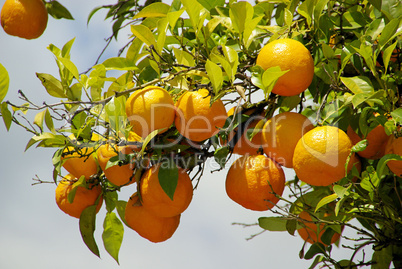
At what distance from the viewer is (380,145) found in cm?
106

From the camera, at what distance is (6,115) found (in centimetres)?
111

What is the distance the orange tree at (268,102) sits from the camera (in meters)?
0.96

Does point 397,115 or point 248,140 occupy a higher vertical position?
point 397,115

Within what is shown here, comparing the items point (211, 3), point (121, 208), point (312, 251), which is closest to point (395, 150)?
point (312, 251)

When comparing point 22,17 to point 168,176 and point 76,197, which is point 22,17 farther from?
point 168,176

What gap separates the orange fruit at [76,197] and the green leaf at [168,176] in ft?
1.01

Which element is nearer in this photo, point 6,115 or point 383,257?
point 6,115

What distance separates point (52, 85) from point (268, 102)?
55cm

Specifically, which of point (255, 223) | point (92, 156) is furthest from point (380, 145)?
point (92, 156)

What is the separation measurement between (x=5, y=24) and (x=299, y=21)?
1.03m

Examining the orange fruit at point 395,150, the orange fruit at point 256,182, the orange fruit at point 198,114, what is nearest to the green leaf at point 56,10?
the orange fruit at point 198,114

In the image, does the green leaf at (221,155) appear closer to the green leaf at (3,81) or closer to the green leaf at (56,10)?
the green leaf at (3,81)

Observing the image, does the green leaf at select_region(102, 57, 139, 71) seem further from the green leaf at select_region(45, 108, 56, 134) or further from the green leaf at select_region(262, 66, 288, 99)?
the green leaf at select_region(262, 66, 288, 99)

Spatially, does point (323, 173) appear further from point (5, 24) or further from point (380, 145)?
point (5, 24)
